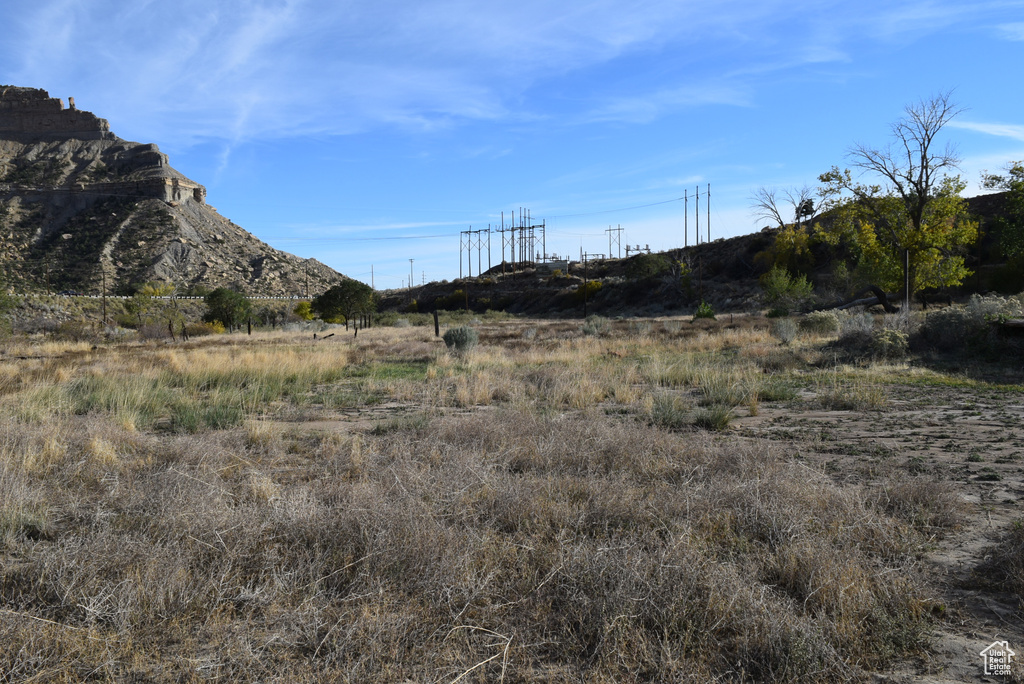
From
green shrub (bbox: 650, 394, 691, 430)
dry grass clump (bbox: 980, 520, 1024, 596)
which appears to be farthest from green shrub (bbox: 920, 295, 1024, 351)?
dry grass clump (bbox: 980, 520, 1024, 596)

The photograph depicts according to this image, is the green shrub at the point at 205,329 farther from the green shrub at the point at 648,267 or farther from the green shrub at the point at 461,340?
the green shrub at the point at 648,267

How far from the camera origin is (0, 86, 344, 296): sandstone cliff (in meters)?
99.8

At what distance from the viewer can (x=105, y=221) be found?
113500mm

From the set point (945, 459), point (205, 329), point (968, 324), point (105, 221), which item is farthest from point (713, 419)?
point (105, 221)

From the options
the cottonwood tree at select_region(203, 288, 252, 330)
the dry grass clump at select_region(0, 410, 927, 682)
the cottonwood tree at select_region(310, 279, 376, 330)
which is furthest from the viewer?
the cottonwood tree at select_region(310, 279, 376, 330)

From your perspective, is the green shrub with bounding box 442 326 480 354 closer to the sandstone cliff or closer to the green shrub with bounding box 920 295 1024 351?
the green shrub with bounding box 920 295 1024 351

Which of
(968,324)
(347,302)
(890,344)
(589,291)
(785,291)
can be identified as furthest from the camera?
(589,291)

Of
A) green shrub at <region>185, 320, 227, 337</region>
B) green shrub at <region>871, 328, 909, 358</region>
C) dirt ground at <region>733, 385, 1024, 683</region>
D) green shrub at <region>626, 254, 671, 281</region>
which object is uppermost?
green shrub at <region>626, 254, 671, 281</region>

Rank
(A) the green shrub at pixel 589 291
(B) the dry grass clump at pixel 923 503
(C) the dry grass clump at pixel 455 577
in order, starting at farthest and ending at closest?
(A) the green shrub at pixel 589 291
(B) the dry grass clump at pixel 923 503
(C) the dry grass clump at pixel 455 577

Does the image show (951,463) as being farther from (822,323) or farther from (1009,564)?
(822,323)

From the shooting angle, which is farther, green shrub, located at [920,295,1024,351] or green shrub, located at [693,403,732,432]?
green shrub, located at [920,295,1024,351]

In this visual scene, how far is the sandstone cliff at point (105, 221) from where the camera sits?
99.8 m

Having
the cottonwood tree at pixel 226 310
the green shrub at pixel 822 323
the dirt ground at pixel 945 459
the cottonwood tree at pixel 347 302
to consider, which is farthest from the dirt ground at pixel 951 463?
the cottonwood tree at pixel 226 310

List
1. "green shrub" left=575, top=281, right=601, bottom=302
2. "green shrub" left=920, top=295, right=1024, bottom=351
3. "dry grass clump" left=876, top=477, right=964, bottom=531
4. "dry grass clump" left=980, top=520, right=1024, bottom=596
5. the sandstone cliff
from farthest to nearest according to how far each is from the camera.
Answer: the sandstone cliff < "green shrub" left=575, top=281, right=601, bottom=302 < "green shrub" left=920, top=295, right=1024, bottom=351 < "dry grass clump" left=876, top=477, right=964, bottom=531 < "dry grass clump" left=980, top=520, right=1024, bottom=596
